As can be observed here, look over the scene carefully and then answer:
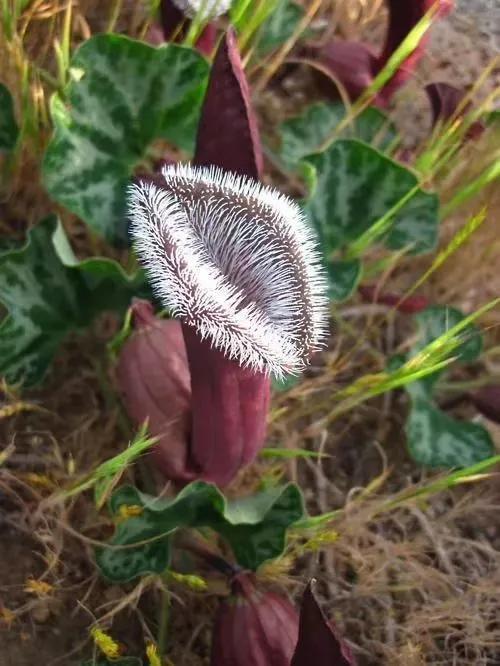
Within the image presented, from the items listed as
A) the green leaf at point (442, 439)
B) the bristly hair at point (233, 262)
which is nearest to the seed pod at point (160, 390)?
the bristly hair at point (233, 262)

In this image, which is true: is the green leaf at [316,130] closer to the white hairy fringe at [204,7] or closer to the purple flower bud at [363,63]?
the purple flower bud at [363,63]

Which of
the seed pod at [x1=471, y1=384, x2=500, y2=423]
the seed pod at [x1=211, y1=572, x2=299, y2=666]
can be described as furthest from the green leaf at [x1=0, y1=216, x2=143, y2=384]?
the seed pod at [x1=471, y1=384, x2=500, y2=423]

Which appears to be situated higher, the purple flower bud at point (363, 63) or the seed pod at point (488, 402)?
the purple flower bud at point (363, 63)

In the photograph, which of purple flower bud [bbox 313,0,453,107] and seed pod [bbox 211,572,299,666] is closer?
seed pod [bbox 211,572,299,666]

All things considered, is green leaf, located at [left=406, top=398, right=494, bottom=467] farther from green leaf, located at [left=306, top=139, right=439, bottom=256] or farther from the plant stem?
the plant stem

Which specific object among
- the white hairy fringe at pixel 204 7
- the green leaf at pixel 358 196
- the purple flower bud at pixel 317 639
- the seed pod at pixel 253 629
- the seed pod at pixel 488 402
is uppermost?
the white hairy fringe at pixel 204 7

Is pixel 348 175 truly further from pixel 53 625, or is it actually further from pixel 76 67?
pixel 53 625

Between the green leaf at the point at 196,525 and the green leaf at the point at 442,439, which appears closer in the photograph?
the green leaf at the point at 196,525
